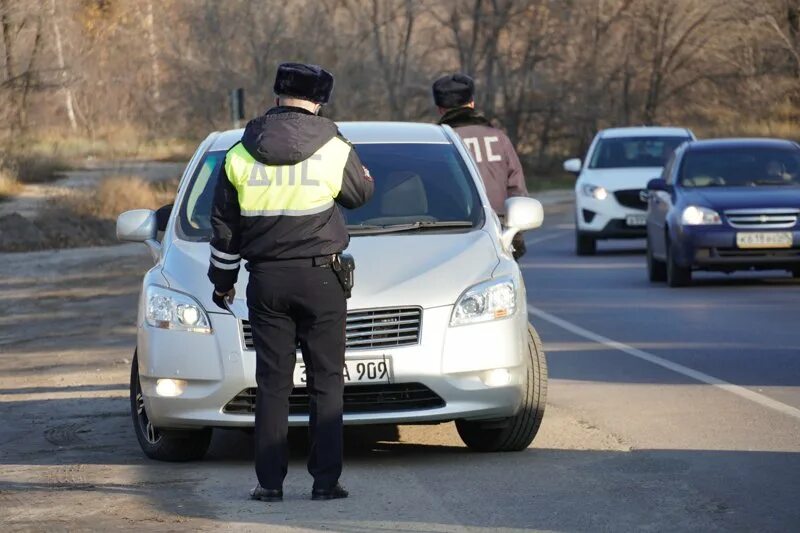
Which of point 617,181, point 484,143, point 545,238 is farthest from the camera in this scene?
point 545,238

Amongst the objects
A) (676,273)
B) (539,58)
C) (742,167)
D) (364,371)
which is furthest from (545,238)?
(539,58)

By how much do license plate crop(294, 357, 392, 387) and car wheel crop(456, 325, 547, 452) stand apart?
2.09 ft

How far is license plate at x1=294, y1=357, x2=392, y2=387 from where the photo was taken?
7703 millimetres

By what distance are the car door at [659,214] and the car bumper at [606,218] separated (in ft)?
13.0

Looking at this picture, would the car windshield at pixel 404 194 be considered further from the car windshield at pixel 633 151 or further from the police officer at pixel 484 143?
the car windshield at pixel 633 151

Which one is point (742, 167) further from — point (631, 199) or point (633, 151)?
point (633, 151)

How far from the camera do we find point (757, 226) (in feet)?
57.8

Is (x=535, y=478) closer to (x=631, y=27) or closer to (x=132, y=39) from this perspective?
(x=631, y=27)

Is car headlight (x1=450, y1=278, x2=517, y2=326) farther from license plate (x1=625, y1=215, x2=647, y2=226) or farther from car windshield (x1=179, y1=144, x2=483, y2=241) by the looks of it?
license plate (x1=625, y1=215, x2=647, y2=226)

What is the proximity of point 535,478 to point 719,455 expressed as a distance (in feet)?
3.18

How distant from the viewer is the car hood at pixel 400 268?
784 centimetres

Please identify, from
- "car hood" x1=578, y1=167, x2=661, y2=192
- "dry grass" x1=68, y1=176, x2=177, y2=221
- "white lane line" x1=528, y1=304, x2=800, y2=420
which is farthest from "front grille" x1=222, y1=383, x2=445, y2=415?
→ "dry grass" x1=68, y1=176, x2=177, y2=221

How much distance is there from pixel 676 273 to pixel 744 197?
40.6 inches

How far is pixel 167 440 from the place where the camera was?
8.20 meters
